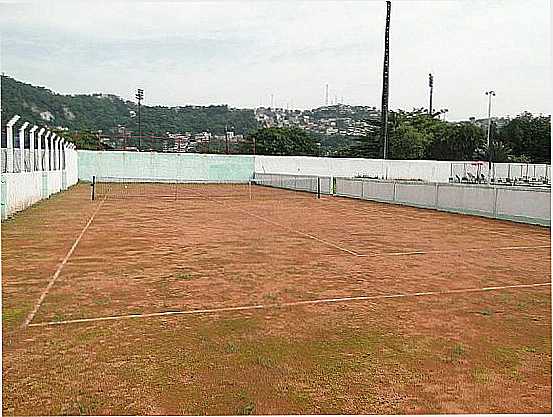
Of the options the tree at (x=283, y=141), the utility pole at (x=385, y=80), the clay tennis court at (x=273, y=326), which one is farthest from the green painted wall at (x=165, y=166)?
the clay tennis court at (x=273, y=326)

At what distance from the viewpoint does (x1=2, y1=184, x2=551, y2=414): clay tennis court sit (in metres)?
3.43

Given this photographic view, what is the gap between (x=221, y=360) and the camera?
13.2 ft

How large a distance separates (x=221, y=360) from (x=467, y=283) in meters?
3.76

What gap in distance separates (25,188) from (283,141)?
42737 mm

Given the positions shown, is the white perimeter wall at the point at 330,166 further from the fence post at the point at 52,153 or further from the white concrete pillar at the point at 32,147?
the white concrete pillar at the point at 32,147

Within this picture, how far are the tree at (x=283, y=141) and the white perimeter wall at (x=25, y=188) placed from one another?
102 ft

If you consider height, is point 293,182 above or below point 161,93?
below

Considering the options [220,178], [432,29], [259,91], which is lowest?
[220,178]

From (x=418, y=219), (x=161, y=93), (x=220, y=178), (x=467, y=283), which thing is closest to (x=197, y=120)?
(x=161, y=93)

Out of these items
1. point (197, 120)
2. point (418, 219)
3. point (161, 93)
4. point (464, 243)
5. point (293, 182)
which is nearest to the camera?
point (464, 243)

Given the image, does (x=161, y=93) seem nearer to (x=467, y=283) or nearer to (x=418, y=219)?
(x=418, y=219)

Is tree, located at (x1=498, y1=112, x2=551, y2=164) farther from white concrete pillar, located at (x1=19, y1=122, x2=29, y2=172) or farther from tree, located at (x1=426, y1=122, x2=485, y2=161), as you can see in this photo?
white concrete pillar, located at (x1=19, y1=122, x2=29, y2=172)

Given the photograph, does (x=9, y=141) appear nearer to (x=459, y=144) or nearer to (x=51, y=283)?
(x=51, y=283)

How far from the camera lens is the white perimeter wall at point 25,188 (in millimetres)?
13180
